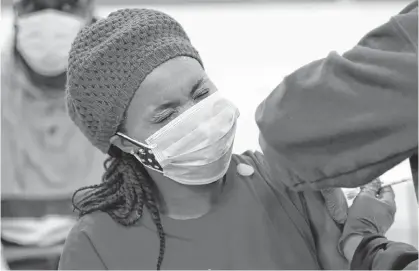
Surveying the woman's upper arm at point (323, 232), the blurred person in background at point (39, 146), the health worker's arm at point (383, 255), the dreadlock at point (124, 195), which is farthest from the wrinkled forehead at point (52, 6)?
the health worker's arm at point (383, 255)

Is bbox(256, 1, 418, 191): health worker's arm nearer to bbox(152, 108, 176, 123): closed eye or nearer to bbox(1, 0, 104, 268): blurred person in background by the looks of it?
bbox(152, 108, 176, 123): closed eye

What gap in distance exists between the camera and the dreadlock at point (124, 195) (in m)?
1.34

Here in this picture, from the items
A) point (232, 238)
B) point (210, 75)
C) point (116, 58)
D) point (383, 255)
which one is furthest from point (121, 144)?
point (210, 75)

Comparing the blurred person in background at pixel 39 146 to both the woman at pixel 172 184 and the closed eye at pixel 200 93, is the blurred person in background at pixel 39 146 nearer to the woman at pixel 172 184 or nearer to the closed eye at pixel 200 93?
the woman at pixel 172 184

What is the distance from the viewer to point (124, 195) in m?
1.37

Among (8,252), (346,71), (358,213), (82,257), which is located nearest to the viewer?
(346,71)

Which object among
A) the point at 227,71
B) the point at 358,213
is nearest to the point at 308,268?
the point at 358,213

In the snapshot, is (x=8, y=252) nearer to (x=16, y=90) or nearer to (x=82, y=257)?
(x=16, y=90)

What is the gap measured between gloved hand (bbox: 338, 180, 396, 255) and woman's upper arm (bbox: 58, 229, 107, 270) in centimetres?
51

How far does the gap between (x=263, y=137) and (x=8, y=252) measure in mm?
1945

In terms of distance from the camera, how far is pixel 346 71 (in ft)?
2.52

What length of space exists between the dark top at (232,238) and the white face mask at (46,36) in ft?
4.44

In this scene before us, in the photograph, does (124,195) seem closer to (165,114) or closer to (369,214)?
(165,114)

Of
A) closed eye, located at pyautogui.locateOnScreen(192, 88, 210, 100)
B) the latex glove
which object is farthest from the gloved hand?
closed eye, located at pyautogui.locateOnScreen(192, 88, 210, 100)
